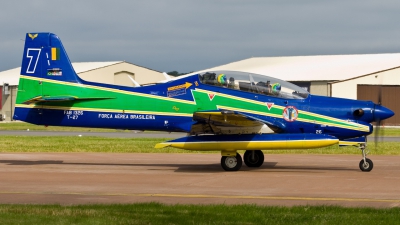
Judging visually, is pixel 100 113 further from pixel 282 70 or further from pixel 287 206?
pixel 282 70

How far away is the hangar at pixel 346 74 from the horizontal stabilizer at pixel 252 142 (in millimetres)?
33468

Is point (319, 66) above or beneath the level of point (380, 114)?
above

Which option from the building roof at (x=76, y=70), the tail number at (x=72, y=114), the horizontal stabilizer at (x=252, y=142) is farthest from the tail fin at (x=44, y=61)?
the building roof at (x=76, y=70)

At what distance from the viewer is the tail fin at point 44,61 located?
18062 mm

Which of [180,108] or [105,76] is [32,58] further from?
[105,76]

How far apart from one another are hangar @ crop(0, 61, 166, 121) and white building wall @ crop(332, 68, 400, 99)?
21150mm

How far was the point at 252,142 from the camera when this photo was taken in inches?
635

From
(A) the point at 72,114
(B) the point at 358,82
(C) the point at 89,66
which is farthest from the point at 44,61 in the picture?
(C) the point at 89,66

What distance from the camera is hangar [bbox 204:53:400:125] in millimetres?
52312

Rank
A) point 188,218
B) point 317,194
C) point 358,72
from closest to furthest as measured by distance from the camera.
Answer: point 188,218
point 317,194
point 358,72

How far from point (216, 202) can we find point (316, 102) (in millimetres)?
6053

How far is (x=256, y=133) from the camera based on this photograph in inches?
642

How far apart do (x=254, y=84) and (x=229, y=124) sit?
133 centimetres

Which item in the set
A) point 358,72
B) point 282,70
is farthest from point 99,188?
point 282,70
